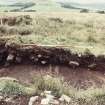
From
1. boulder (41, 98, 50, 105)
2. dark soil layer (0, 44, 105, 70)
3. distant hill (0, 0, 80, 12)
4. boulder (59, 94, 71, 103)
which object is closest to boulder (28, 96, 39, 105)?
boulder (41, 98, 50, 105)

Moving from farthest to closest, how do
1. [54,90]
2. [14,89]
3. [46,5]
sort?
[46,5] < [14,89] < [54,90]

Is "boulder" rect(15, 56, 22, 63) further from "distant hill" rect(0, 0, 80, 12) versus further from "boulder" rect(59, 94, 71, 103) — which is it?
"distant hill" rect(0, 0, 80, 12)

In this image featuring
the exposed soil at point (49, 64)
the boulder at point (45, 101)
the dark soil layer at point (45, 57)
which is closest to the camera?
the boulder at point (45, 101)

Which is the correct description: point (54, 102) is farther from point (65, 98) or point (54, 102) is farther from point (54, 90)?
point (54, 90)

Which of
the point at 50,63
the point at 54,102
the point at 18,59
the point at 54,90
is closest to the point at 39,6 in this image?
the point at 18,59

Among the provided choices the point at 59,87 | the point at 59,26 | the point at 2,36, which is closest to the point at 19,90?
the point at 59,87

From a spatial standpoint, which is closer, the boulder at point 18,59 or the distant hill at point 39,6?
the boulder at point 18,59

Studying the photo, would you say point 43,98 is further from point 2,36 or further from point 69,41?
point 2,36

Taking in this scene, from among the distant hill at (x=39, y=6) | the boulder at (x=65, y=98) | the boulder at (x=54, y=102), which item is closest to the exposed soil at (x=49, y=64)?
the boulder at (x=65, y=98)

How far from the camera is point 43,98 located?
805cm

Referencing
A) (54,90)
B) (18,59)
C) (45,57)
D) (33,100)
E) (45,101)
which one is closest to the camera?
(45,101)

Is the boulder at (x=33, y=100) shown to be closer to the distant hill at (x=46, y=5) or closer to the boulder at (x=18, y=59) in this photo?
the boulder at (x=18, y=59)

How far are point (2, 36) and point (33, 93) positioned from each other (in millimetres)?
6770

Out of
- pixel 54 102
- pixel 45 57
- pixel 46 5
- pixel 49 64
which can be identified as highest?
pixel 46 5
